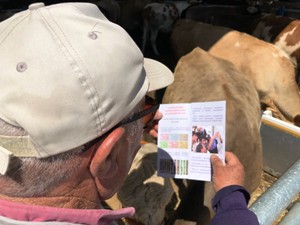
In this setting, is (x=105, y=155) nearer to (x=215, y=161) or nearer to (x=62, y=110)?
(x=62, y=110)

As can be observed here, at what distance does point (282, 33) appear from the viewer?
6.19 metres

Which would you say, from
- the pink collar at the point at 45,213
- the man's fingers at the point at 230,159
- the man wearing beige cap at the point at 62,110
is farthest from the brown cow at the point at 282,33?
the pink collar at the point at 45,213

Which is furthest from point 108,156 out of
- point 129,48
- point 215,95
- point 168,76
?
point 215,95

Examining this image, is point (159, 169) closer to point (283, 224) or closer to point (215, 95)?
point (283, 224)

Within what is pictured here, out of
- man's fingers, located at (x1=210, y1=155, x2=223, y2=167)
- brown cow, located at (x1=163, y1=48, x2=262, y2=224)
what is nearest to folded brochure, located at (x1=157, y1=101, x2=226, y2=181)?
man's fingers, located at (x1=210, y1=155, x2=223, y2=167)

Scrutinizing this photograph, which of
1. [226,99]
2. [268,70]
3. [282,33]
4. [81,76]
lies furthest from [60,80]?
[282,33]

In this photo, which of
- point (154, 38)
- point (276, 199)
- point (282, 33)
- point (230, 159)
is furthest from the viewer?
point (154, 38)

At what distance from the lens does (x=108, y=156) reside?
1.09m

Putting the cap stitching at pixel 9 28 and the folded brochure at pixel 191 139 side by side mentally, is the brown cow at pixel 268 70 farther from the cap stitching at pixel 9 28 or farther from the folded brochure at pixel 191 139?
the cap stitching at pixel 9 28

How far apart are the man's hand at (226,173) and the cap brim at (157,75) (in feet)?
1.82

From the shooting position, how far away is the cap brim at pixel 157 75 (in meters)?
1.43

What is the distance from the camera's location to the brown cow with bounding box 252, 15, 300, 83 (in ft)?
19.8

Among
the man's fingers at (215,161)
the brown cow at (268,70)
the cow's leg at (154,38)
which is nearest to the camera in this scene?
the man's fingers at (215,161)

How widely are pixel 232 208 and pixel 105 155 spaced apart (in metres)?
0.68
